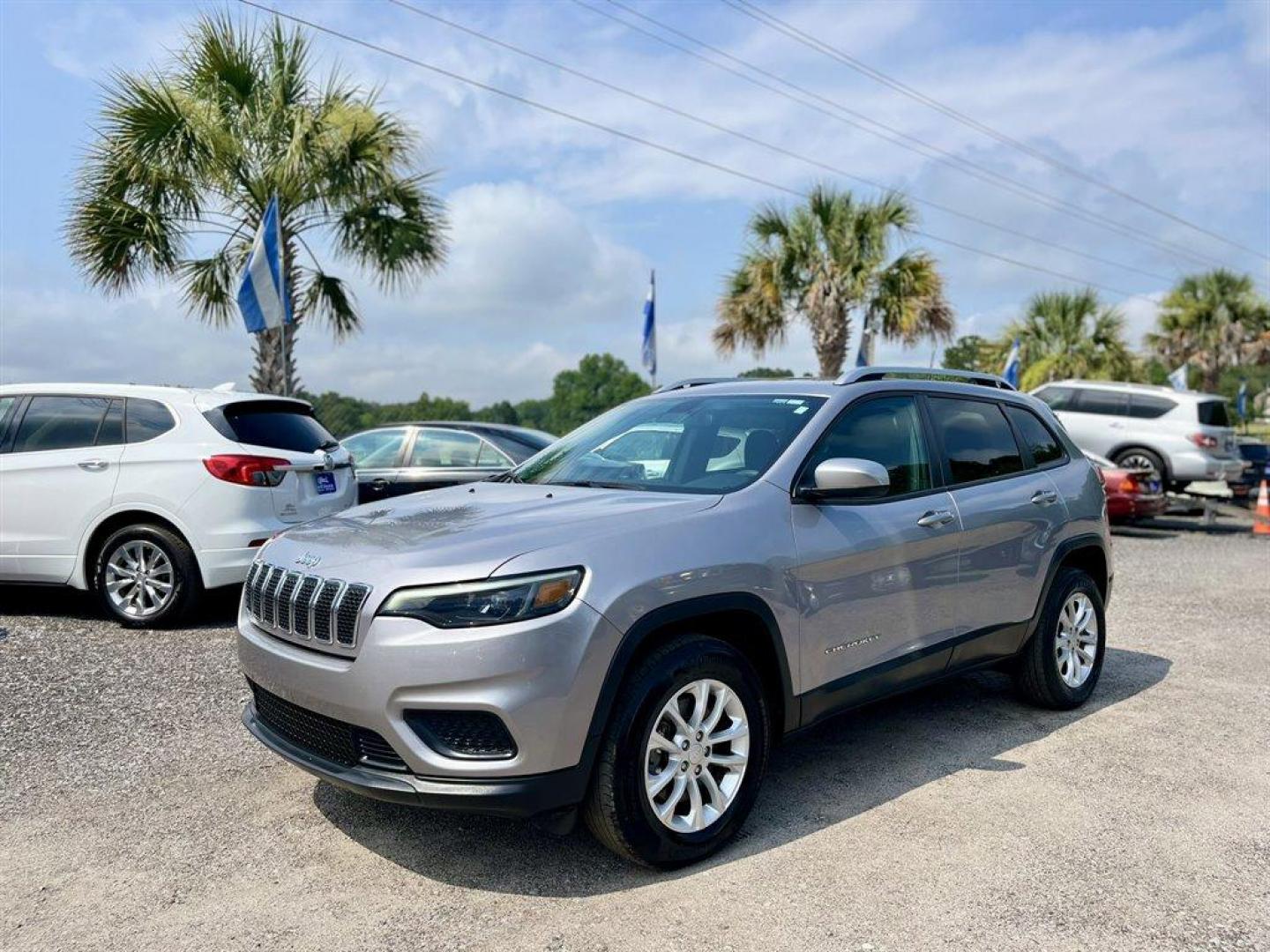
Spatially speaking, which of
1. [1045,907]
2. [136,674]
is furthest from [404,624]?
[136,674]

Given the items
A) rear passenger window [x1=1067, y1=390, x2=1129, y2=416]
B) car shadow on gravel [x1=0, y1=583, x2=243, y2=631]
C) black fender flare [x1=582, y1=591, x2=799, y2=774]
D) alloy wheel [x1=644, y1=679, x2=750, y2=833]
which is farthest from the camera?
rear passenger window [x1=1067, y1=390, x2=1129, y2=416]

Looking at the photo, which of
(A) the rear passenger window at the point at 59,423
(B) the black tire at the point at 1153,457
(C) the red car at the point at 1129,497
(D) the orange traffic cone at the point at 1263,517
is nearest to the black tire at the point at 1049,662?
(A) the rear passenger window at the point at 59,423

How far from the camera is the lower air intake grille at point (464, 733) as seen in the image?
3.08 metres

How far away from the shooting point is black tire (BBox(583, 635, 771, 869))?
10.5ft

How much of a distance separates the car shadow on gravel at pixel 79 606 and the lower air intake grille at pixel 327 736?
3523 mm

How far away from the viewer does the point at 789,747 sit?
4.73 metres

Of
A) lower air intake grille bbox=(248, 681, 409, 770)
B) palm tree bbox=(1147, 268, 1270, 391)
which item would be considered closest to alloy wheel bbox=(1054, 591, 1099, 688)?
lower air intake grille bbox=(248, 681, 409, 770)

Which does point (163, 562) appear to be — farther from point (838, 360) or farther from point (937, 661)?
point (838, 360)

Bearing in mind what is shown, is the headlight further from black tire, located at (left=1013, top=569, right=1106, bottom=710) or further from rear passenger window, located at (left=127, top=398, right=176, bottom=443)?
rear passenger window, located at (left=127, top=398, right=176, bottom=443)

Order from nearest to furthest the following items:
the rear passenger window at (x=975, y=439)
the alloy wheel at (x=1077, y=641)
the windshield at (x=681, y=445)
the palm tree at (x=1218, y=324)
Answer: the windshield at (x=681, y=445) < the rear passenger window at (x=975, y=439) < the alloy wheel at (x=1077, y=641) < the palm tree at (x=1218, y=324)

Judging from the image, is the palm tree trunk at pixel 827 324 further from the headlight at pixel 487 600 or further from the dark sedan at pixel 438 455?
the headlight at pixel 487 600

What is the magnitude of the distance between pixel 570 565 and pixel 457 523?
1.89ft

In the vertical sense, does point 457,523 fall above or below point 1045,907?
above

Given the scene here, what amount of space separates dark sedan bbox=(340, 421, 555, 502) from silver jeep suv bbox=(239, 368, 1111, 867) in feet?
16.6
